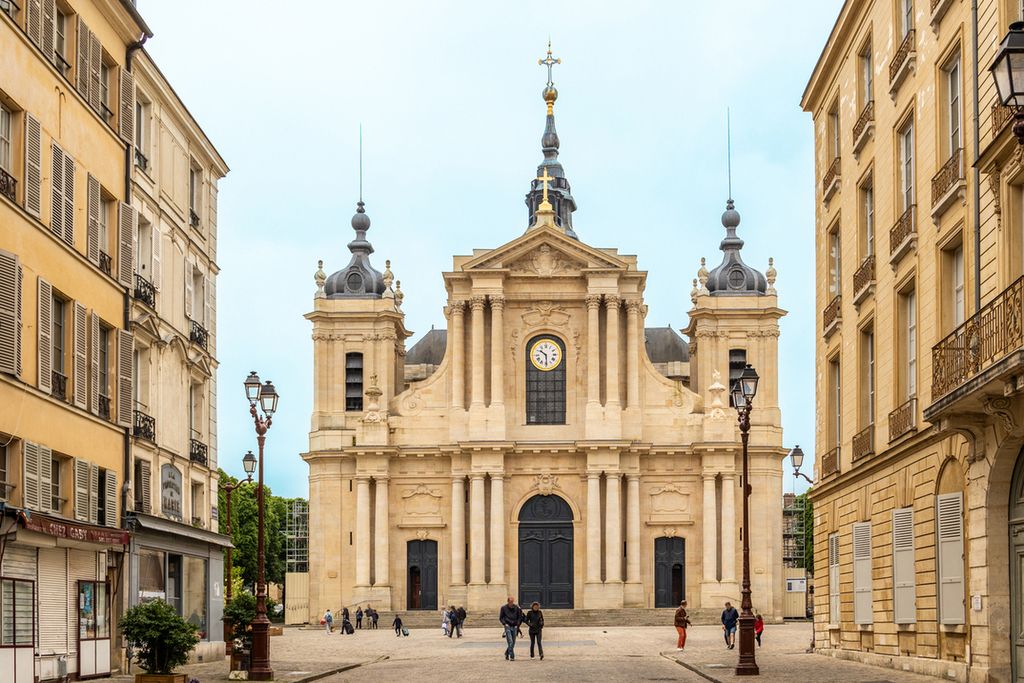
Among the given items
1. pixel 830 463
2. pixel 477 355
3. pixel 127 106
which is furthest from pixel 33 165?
pixel 477 355

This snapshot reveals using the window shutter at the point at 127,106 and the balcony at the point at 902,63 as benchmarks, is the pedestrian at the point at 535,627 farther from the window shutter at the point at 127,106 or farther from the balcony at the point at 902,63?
the balcony at the point at 902,63

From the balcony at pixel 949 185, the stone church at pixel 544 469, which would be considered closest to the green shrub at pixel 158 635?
the balcony at pixel 949 185

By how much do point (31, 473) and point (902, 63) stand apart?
48.6 feet

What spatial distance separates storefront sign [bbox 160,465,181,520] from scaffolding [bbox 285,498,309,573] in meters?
56.7

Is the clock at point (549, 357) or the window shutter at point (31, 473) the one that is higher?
the clock at point (549, 357)

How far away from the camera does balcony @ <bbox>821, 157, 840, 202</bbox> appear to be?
105 ft

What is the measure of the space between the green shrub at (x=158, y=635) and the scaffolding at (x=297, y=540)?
222ft

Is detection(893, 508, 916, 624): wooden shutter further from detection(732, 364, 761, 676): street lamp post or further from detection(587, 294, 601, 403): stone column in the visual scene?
detection(587, 294, 601, 403): stone column

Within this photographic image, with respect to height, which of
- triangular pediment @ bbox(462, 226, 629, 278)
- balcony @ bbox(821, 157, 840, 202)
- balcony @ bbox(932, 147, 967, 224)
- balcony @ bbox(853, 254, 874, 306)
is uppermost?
triangular pediment @ bbox(462, 226, 629, 278)

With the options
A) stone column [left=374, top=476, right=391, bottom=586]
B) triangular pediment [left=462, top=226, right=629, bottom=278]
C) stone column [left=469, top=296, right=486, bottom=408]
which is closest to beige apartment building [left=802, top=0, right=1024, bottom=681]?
triangular pediment [left=462, top=226, right=629, bottom=278]

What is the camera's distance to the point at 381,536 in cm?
6975

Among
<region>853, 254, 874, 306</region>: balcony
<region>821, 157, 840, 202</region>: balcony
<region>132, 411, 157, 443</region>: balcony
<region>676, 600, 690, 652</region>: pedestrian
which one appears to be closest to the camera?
<region>853, 254, 874, 306</region>: balcony

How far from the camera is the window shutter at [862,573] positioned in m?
27.9

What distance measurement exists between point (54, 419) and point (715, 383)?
4862 centimetres
